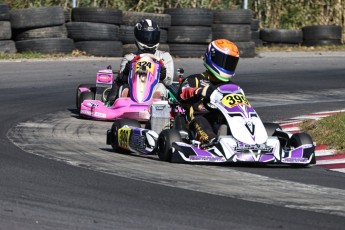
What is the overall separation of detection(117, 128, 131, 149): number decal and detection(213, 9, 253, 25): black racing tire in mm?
11403

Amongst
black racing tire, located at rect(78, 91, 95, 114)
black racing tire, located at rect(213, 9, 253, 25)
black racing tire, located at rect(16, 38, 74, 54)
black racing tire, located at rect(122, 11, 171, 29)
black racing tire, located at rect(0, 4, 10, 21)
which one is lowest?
black racing tire, located at rect(16, 38, 74, 54)

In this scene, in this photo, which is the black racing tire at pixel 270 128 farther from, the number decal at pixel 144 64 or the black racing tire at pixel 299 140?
the number decal at pixel 144 64

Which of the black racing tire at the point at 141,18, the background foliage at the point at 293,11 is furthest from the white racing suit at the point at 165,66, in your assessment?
the background foliage at the point at 293,11

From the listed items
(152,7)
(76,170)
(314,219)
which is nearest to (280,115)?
(76,170)

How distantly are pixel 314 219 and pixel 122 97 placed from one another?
603cm

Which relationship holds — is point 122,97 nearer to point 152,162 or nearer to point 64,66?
point 152,162

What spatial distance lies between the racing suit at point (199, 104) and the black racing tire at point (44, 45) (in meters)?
9.31

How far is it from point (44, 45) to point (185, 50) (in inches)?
114

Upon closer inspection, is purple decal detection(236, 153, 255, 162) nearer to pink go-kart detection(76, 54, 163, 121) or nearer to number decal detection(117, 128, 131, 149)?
number decal detection(117, 128, 131, 149)

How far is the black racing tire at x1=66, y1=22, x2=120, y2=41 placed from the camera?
1802 cm

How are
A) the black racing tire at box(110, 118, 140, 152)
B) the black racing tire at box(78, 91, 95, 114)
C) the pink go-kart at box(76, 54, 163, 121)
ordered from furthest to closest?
the black racing tire at box(78, 91, 95, 114) → the pink go-kart at box(76, 54, 163, 121) → the black racing tire at box(110, 118, 140, 152)

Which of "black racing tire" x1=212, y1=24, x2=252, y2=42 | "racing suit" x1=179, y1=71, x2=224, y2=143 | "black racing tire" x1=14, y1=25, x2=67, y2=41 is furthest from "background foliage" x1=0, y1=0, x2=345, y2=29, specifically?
"racing suit" x1=179, y1=71, x2=224, y2=143

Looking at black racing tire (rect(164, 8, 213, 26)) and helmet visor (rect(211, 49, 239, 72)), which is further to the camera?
black racing tire (rect(164, 8, 213, 26))

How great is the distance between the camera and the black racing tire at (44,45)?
58.2 feet
